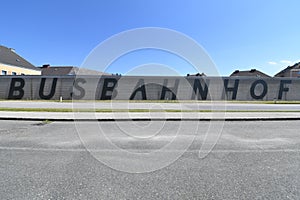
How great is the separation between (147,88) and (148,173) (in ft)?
77.9

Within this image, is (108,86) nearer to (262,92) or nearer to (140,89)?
(140,89)

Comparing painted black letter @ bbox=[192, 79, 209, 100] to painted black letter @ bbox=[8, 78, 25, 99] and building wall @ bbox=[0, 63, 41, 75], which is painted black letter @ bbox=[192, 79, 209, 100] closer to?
painted black letter @ bbox=[8, 78, 25, 99]

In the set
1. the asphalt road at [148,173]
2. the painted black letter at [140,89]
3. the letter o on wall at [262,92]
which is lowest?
the asphalt road at [148,173]

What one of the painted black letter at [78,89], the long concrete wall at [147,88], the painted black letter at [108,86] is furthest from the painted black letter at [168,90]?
the painted black letter at [78,89]

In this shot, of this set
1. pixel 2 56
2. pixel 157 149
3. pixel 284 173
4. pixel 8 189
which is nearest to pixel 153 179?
pixel 157 149

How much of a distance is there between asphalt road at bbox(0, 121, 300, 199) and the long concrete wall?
20.8 m

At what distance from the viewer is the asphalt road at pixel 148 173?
2.57 m

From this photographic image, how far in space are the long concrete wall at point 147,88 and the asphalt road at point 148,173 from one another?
20752mm

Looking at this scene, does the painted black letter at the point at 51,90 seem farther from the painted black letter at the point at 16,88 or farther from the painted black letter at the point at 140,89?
the painted black letter at the point at 140,89

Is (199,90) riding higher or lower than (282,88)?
lower

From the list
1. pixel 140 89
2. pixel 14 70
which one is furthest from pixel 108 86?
pixel 14 70

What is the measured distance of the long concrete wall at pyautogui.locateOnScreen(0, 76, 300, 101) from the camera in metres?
25.6

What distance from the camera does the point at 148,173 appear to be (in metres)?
3.24

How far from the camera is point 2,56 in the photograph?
32.7m
